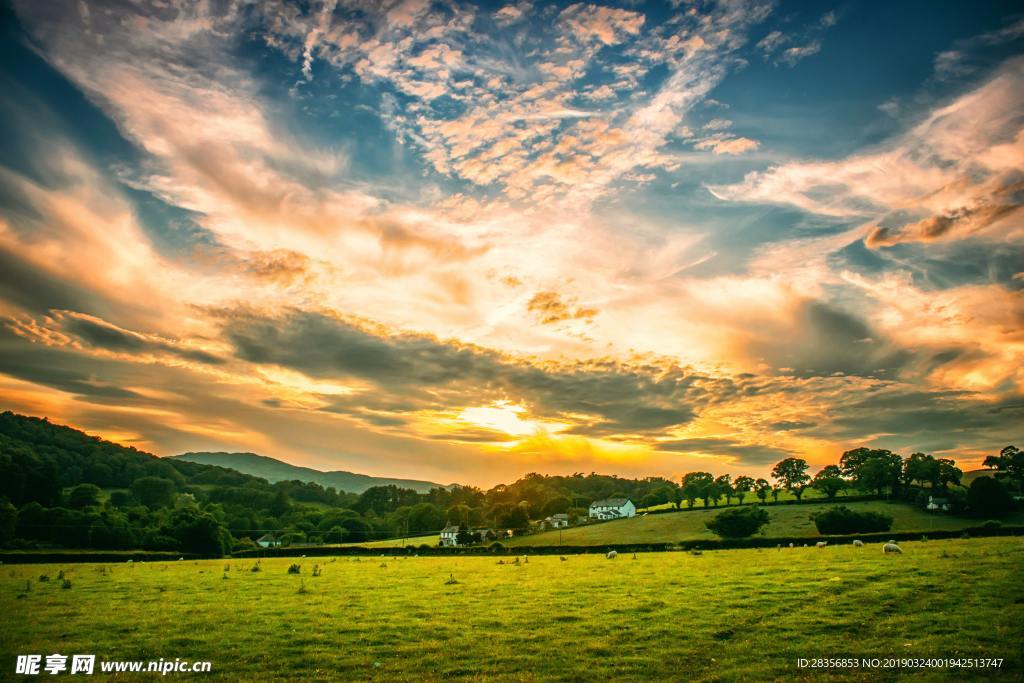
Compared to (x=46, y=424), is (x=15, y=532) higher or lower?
lower

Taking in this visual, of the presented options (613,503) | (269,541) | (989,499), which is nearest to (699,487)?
(613,503)

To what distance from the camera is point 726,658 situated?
15.5m

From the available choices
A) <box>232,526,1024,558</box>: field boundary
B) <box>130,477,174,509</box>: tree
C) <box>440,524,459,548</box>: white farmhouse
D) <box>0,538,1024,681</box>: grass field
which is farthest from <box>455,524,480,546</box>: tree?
<box>130,477,174,509</box>: tree

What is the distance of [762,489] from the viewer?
14038cm

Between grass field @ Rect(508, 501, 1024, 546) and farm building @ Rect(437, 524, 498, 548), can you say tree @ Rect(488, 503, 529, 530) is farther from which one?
grass field @ Rect(508, 501, 1024, 546)

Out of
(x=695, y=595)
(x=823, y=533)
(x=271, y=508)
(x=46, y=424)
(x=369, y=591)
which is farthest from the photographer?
(x=46, y=424)

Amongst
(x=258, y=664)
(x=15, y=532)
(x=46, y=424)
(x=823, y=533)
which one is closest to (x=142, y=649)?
(x=258, y=664)

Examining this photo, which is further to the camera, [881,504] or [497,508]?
[497,508]

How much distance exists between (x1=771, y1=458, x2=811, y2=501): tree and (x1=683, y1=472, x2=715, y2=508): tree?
17.5m

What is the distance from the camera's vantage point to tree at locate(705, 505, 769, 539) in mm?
85875

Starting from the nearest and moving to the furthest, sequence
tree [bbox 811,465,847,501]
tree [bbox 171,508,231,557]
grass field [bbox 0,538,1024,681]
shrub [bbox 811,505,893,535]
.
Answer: grass field [bbox 0,538,1024,681], shrub [bbox 811,505,893,535], tree [bbox 171,508,231,557], tree [bbox 811,465,847,501]

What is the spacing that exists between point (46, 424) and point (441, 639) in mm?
247126

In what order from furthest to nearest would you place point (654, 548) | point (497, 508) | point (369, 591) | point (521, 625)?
point (497, 508) < point (654, 548) < point (369, 591) < point (521, 625)

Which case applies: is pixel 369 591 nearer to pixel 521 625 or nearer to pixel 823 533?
pixel 521 625
